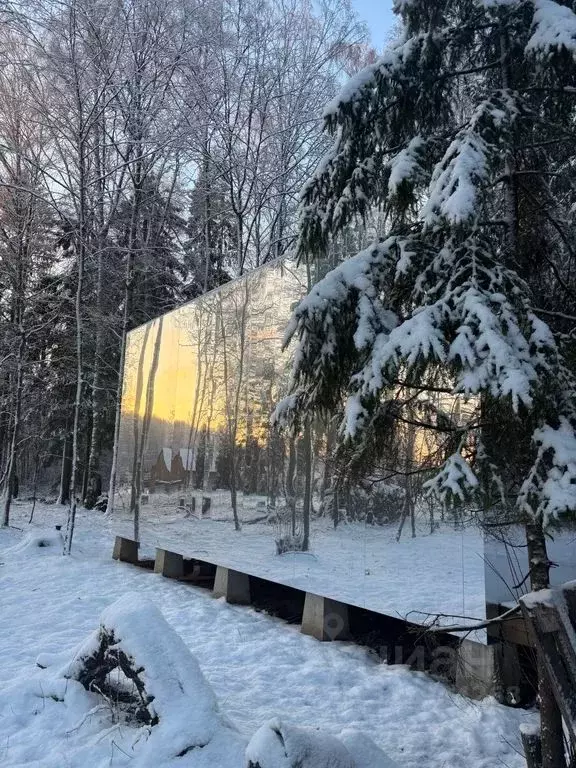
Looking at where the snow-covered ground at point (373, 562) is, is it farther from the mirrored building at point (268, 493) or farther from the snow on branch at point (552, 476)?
the snow on branch at point (552, 476)

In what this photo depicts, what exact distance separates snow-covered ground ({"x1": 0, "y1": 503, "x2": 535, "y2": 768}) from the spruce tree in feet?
4.70

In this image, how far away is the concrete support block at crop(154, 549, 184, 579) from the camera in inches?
351

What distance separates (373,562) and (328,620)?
49.8 inches

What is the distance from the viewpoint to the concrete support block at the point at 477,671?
430cm

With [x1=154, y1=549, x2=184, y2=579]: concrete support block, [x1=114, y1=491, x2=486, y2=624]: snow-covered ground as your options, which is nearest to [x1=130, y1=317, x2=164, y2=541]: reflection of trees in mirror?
[x1=154, y1=549, x2=184, y2=579]: concrete support block

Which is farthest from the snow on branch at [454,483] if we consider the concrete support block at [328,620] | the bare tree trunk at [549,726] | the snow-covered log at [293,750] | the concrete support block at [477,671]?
the concrete support block at [328,620]

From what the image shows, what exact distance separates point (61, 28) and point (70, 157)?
3.68m

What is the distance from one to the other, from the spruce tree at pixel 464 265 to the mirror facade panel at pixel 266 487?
57 cm

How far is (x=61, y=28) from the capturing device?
34.9ft

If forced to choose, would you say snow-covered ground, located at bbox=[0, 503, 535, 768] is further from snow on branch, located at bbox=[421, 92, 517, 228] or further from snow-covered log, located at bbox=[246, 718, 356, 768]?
snow on branch, located at bbox=[421, 92, 517, 228]

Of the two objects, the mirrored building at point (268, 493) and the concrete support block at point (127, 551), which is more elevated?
the mirrored building at point (268, 493)

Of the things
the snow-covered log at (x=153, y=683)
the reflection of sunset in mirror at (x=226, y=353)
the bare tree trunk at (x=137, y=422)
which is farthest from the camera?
the bare tree trunk at (x=137, y=422)

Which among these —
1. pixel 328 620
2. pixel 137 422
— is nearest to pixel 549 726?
pixel 328 620

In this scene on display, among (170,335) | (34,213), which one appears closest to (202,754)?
(170,335)
